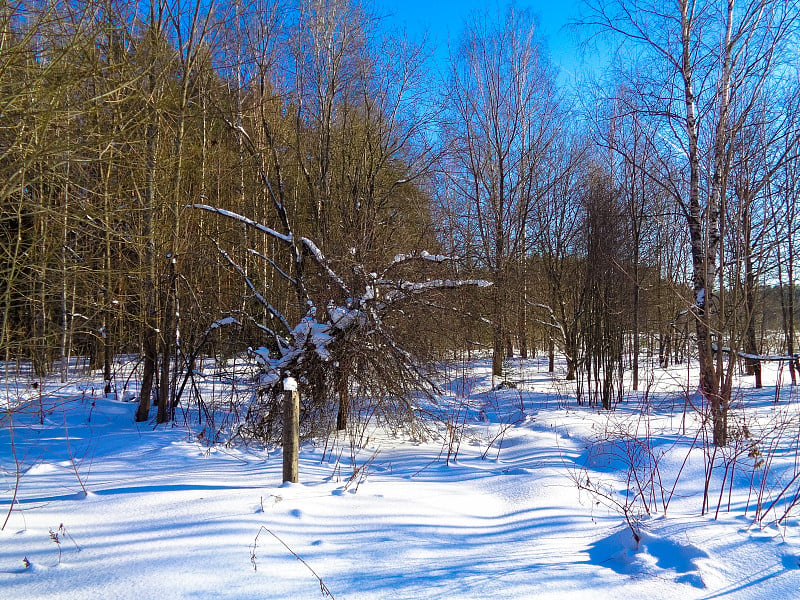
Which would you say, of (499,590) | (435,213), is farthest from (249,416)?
(435,213)

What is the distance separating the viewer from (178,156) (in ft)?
23.8

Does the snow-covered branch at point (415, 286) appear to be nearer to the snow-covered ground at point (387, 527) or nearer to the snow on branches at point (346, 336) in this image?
the snow on branches at point (346, 336)

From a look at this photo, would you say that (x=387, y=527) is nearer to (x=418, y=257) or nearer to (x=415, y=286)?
(x=415, y=286)

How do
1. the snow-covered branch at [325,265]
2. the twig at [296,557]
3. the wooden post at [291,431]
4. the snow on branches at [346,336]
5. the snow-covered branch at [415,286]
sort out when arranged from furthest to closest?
the snow-covered branch at [325,265], the snow-covered branch at [415,286], the snow on branches at [346,336], the wooden post at [291,431], the twig at [296,557]

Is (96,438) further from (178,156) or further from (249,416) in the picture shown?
(178,156)

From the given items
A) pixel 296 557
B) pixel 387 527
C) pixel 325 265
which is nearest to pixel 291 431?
pixel 387 527

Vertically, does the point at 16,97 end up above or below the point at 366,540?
above

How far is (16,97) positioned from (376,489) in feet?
13.6

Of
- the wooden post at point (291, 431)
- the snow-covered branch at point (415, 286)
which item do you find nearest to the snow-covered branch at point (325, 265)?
the snow-covered branch at point (415, 286)

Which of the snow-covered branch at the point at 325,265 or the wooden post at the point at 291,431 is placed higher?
the snow-covered branch at the point at 325,265

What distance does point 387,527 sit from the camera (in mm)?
3518

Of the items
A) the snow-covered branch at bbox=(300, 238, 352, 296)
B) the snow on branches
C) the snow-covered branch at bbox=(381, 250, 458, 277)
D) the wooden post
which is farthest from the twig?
the snow-covered branch at bbox=(381, 250, 458, 277)

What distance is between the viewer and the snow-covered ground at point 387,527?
2.73m

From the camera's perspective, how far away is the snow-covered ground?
2.73m
